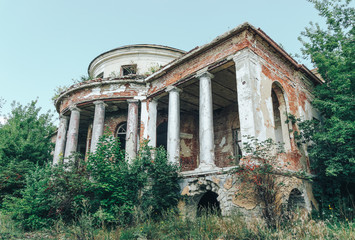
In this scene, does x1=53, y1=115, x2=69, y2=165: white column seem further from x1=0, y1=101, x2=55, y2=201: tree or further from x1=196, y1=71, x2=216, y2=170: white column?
x1=196, y1=71, x2=216, y2=170: white column

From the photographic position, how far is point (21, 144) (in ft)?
45.3

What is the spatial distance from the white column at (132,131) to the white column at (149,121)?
337mm

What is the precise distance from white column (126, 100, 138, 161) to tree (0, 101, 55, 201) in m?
4.33

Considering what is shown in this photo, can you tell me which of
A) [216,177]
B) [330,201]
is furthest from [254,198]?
[330,201]

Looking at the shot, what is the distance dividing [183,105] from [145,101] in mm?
2375

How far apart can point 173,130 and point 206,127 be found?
167 centimetres

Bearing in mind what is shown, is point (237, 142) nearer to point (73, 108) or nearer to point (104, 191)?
point (104, 191)

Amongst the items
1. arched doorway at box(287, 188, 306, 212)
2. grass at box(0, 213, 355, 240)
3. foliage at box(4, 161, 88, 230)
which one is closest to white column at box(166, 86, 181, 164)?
foliage at box(4, 161, 88, 230)

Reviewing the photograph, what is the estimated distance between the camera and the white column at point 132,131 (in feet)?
35.9

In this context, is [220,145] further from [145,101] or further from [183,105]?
[145,101]

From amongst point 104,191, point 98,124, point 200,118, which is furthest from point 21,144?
point 200,118

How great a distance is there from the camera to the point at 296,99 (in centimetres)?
996

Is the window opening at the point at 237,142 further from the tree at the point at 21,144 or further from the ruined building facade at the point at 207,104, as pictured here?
the tree at the point at 21,144

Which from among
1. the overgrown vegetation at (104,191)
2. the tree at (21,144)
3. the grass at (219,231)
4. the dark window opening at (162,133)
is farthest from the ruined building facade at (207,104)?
the tree at (21,144)
